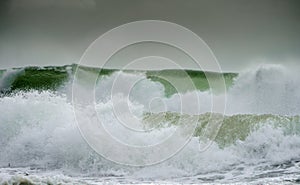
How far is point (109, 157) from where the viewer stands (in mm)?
10750

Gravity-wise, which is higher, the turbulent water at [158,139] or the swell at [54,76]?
the swell at [54,76]

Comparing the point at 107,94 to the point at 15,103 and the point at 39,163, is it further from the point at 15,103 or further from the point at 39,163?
the point at 39,163

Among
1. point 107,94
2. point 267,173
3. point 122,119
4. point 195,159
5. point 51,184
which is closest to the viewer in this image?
point 51,184

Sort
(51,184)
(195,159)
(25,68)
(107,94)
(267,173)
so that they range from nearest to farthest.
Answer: (51,184)
(267,173)
(195,159)
(107,94)
(25,68)

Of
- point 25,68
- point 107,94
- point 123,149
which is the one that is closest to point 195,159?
point 123,149

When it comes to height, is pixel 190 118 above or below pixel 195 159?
above

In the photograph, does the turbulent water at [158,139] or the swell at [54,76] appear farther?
the swell at [54,76]

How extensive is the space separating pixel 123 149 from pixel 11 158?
2458 mm

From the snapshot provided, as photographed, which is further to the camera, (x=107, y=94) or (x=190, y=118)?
(x=107, y=94)

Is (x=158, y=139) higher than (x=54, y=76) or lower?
lower

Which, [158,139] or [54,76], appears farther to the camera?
[54,76]

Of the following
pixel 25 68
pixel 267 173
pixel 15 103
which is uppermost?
pixel 25 68

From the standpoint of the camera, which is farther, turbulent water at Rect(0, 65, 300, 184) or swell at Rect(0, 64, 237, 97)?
swell at Rect(0, 64, 237, 97)

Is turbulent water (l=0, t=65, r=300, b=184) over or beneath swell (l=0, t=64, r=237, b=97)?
beneath
